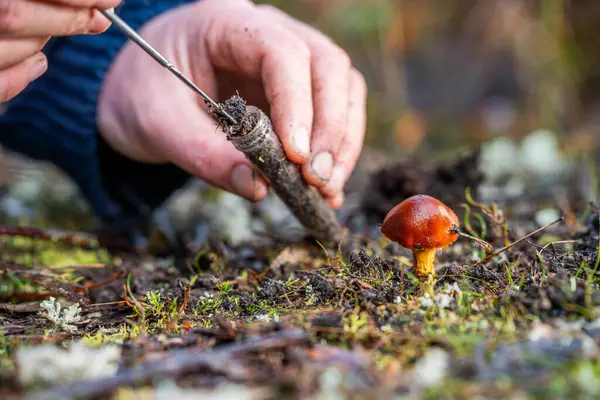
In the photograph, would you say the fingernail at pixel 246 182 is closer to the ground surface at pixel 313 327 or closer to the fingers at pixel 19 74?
the ground surface at pixel 313 327

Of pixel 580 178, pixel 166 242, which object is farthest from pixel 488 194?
pixel 166 242

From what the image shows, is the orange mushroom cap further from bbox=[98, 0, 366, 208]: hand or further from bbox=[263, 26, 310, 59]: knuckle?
bbox=[263, 26, 310, 59]: knuckle

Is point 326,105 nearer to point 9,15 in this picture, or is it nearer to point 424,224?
point 424,224

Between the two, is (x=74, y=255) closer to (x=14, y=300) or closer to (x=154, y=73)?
(x=14, y=300)

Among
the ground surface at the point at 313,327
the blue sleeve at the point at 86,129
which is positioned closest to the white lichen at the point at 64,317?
the ground surface at the point at 313,327

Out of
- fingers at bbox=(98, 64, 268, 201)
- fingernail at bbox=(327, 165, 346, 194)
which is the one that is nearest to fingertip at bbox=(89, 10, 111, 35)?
fingers at bbox=(98, 64, 268, 201)
